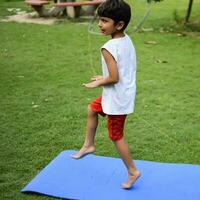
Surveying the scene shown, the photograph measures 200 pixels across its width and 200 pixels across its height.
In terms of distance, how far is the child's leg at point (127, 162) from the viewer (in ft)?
11.1

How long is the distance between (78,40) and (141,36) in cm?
126

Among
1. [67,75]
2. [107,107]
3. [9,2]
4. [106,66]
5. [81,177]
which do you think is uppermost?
[106,66]

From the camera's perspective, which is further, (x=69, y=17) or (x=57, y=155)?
(x=69, y=17)

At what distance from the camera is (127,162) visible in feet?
11.2

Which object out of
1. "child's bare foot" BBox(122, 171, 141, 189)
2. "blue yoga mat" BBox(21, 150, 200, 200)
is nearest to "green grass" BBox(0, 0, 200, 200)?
"blue yoga mat" BBox(21, 150, 200, 200)

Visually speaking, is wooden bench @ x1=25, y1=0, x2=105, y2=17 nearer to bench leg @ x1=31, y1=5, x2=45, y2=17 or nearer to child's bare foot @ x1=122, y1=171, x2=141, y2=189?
bench leg @ x1=31, y1=5, x2=45, y2=17

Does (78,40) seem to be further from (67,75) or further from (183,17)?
(183,17)

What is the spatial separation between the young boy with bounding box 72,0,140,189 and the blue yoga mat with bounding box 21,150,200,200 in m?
0.15

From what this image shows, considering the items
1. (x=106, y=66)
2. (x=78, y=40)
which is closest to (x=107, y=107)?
(x=106, y=66)

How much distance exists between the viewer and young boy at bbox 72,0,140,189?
3191mm

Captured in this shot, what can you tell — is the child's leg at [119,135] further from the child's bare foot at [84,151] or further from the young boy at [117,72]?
the child's bare foot at [84,151]

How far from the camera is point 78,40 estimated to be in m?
9.09

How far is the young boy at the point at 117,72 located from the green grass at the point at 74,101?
0.70 meters

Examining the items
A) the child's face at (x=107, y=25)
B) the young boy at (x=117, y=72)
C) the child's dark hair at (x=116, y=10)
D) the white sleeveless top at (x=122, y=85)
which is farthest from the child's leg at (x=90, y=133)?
the child's dark hair at (x=116, y=10)
